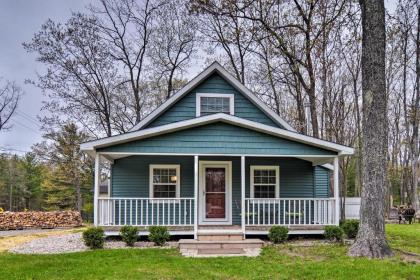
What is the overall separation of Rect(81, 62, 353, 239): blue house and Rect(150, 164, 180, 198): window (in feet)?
0.11

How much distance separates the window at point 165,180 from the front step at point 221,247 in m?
2.96

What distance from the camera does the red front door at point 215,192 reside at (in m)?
12.3

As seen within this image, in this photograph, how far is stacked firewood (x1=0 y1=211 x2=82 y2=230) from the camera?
57.2 ft

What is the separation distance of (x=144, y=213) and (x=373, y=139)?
277 inches

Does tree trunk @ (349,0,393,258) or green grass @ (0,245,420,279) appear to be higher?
tree trunk @ (349,0,393,258)

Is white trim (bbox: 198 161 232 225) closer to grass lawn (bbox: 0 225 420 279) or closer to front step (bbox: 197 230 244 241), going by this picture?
front step (bbox: 197 230 244 241)

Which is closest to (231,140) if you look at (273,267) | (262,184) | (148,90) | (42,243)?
(262,184)

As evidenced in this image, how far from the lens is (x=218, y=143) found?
10.6 meters

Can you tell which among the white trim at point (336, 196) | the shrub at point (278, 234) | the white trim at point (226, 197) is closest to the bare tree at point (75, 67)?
the white trim at point (226, 197)

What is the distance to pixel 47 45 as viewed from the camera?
20.0 meters

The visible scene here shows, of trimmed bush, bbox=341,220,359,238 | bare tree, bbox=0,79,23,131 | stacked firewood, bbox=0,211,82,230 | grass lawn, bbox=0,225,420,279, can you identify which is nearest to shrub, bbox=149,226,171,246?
grass lawn, bbox=0,225,420,279

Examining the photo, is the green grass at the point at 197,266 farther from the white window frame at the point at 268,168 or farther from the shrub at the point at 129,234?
the white window frame at the point at 268,168

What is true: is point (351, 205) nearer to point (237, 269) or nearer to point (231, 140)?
point (231, 140)

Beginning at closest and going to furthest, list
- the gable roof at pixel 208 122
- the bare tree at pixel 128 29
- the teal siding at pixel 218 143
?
the gable roof at pixel 208 122 < the teal siding at pixel 218 143 < the bare tree at pixel 128 29
